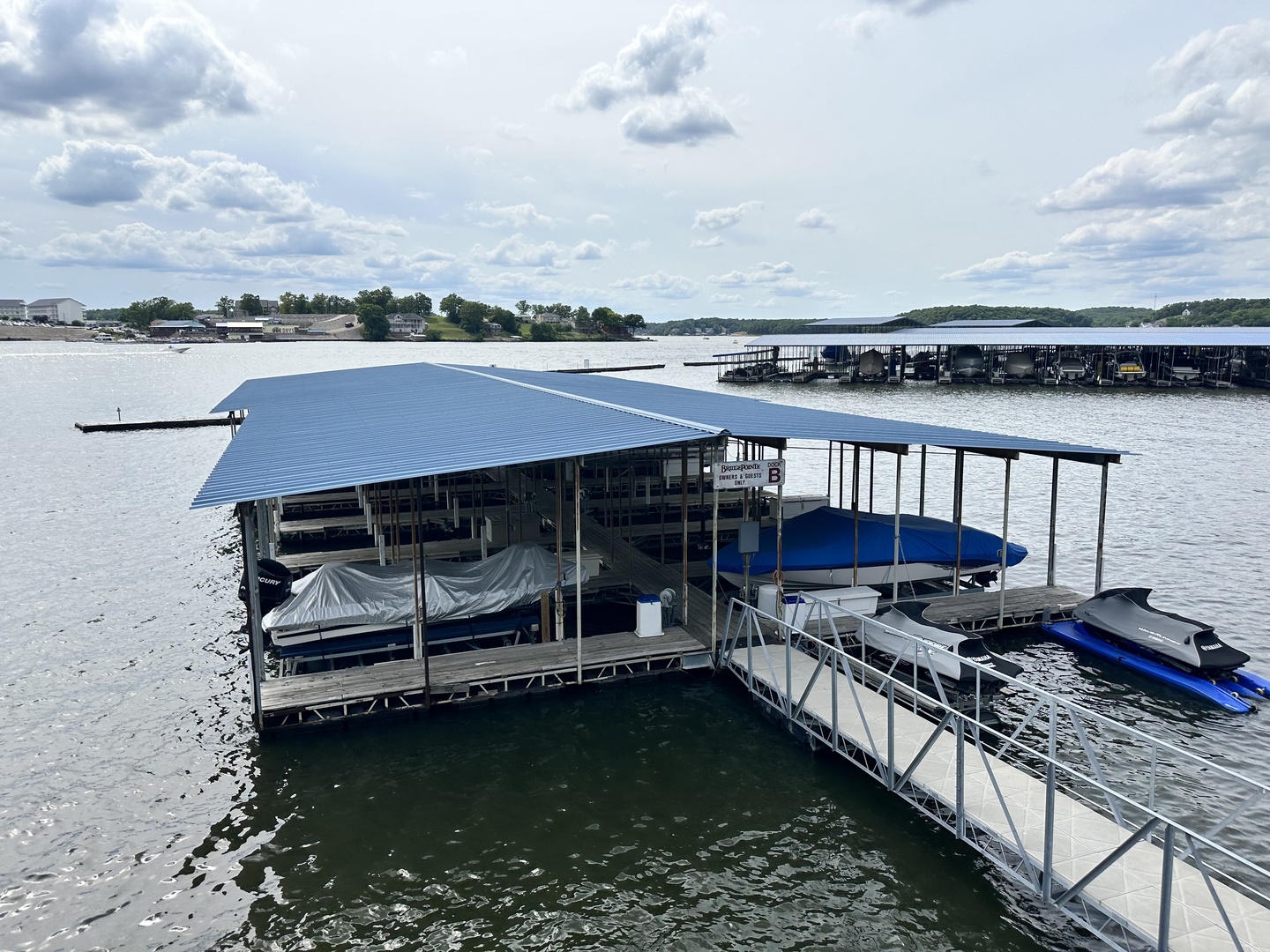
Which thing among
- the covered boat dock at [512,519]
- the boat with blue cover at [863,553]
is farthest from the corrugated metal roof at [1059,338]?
the boat with blue cover at [863,553]

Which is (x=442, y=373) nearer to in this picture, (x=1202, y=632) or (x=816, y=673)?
(x=816, y=673)

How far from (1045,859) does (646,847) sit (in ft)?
16.8

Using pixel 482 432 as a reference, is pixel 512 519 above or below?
below

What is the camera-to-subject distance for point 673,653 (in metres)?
16.6

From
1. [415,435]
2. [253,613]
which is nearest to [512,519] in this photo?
[415,435]

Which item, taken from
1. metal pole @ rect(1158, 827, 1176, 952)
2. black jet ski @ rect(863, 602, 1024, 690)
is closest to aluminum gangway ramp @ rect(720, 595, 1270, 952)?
metal pole @ rect(1158, 827, 1176, 952)

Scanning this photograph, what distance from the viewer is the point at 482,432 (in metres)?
18.6

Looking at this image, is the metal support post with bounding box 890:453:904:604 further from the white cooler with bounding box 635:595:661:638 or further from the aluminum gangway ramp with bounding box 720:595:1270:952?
the white cooler with bounding box 635:595:661:638

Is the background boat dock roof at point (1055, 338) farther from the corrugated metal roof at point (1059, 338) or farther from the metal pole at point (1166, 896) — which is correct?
the metal pole at point (1166, 896)

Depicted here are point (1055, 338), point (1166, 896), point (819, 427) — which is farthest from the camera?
point (1055, 338)

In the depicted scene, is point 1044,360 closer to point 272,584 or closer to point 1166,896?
point 272,584

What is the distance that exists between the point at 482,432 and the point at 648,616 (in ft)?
18.3

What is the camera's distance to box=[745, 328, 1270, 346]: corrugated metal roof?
283ft

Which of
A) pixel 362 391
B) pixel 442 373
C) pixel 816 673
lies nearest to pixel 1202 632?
pixel 816 673
